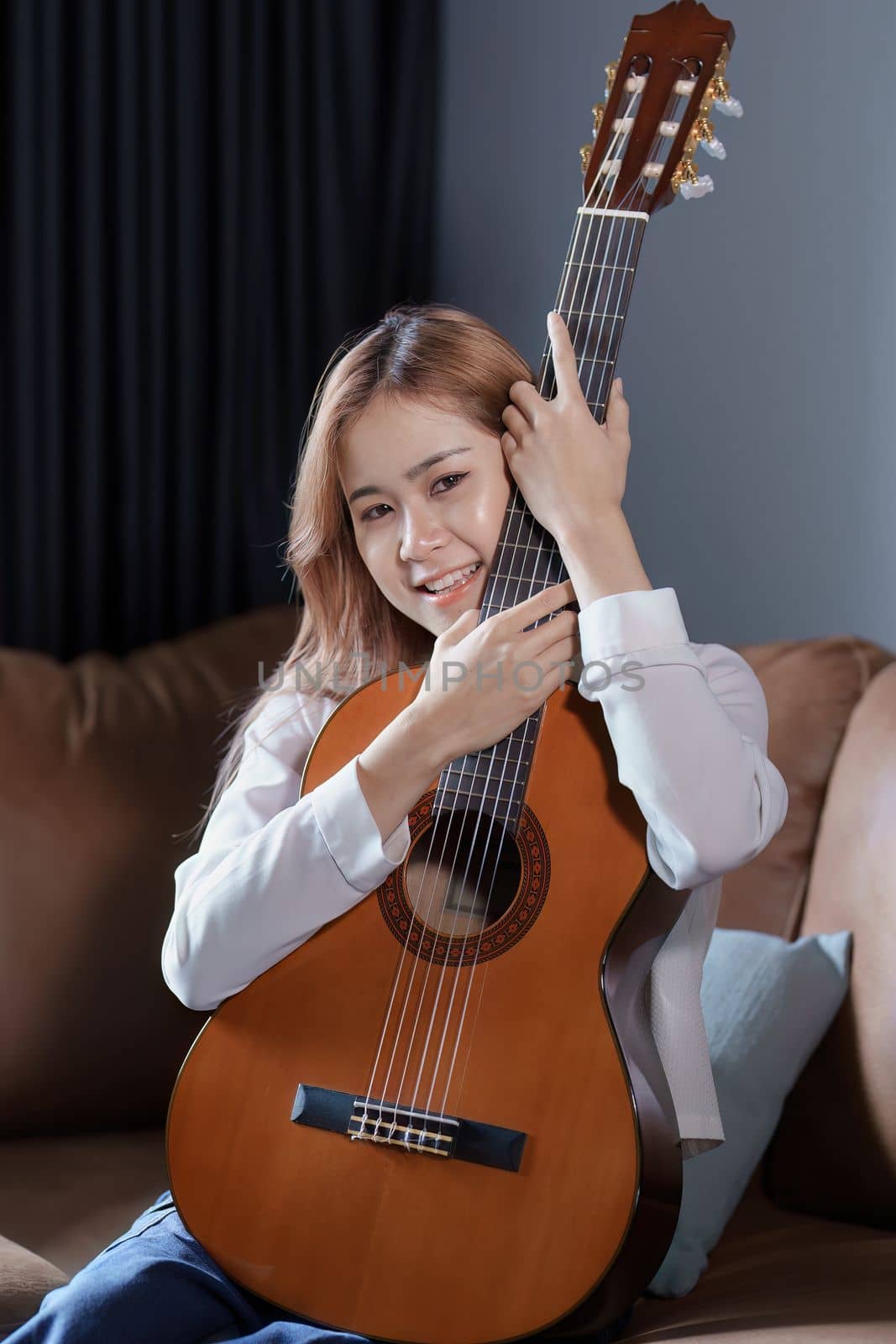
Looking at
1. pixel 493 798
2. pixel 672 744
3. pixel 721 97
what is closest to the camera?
pixel 672 744

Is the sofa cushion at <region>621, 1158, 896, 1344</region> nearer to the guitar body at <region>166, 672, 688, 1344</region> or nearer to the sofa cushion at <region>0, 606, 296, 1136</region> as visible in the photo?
the guitar body at <region>166, 672, 688, 1344</region>

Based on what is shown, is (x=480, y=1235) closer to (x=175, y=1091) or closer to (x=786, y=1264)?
(x=175, y=1091)

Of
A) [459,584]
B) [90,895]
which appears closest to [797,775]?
[459,584]

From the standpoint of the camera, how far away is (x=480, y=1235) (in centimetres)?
103

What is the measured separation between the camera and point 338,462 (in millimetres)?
1319

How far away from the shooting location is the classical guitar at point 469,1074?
40.4 inches

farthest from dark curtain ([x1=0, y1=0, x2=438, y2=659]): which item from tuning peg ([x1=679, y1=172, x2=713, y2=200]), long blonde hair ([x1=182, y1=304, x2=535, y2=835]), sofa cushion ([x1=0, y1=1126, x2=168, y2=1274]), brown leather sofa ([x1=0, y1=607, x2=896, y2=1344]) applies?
tuning peg ([x1=679, y1=172, x2=713, y2=200])

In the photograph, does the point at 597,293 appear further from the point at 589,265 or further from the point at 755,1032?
the point at 755,1032

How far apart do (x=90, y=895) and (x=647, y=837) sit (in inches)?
37.1

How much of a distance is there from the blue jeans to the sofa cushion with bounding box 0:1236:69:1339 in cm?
3

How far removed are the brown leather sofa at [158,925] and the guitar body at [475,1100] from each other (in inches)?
13.1

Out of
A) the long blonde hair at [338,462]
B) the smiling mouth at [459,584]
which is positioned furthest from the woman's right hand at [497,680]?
the long blonde hair at [338,462]

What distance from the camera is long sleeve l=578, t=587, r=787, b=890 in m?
1.03

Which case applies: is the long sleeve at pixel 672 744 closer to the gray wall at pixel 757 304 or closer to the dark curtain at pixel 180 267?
the gray wall at pixel 757 304
